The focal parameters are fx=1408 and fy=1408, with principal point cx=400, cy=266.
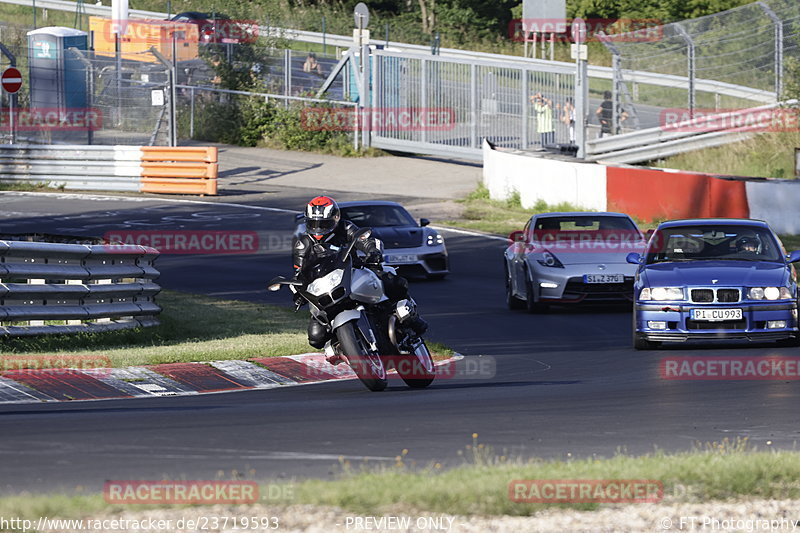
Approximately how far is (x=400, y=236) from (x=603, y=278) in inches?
194

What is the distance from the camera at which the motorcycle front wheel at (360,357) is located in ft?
35.1

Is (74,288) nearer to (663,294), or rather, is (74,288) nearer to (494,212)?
(663,294)

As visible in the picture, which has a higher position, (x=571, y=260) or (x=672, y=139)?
(x=672, y=139)

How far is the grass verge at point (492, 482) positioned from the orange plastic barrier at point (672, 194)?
64.3 ft

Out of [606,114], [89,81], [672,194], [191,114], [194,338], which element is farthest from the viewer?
[191,114]

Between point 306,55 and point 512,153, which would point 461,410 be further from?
point 306,55

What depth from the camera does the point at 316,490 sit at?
6.34 meters

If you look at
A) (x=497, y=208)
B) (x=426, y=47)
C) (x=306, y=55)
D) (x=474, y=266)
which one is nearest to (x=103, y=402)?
(x=474, y=266)

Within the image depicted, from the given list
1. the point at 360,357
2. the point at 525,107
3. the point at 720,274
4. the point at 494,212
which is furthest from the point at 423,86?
the point at 360,357

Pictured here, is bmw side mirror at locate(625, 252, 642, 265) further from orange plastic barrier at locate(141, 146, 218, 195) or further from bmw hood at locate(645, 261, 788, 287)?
orange plastic barrier at locate(141, 146, 218, 195)

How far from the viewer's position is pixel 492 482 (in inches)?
257

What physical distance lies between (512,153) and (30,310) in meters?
21.8

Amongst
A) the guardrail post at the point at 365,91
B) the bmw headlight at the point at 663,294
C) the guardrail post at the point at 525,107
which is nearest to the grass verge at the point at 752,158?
the guardrail post at the point at 525,107

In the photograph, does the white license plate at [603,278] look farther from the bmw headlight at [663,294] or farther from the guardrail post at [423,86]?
the guardrail post at [423,86]
